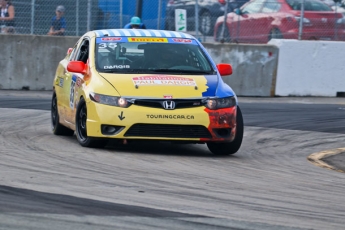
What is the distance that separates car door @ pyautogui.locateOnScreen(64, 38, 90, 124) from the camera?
427 inches

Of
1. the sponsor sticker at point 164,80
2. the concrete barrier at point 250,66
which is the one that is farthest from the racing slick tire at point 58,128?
the concrete barrier at point 250,66

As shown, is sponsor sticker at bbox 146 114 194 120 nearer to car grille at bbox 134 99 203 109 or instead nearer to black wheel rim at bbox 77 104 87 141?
car grille at bbox 134 99 203 109

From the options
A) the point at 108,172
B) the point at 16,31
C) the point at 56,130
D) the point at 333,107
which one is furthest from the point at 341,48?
the point at 108,172

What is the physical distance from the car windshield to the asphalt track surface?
3.17 feet

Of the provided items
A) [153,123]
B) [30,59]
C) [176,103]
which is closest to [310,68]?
[30,59]

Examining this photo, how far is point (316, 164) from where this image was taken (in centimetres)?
1023

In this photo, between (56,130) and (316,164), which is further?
(56,130)

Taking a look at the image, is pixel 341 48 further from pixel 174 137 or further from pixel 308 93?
pixel 174 137

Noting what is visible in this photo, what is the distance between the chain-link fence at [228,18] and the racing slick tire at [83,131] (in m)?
9.43

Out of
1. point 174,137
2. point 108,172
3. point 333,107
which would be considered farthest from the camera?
point 333,107

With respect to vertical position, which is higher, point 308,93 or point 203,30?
point 203,30

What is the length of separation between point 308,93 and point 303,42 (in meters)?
1.16

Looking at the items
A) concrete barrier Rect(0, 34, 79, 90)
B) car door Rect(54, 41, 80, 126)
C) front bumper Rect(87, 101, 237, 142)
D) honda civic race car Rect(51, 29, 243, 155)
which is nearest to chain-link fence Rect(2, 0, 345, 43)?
concrete barrier Rect(0, 34, 79, 90)

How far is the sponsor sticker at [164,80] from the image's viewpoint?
10000 millimetres
